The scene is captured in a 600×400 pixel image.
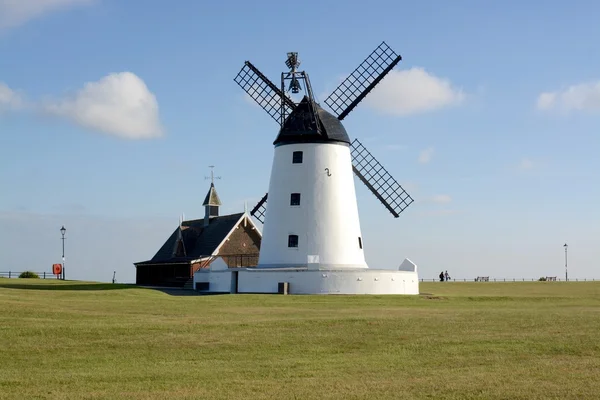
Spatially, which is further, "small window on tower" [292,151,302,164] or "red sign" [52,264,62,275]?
"red sign" [52,264,62,275]

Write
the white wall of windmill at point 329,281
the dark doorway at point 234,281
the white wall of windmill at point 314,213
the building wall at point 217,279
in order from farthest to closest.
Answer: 1. the building wall at point 217,279
2. the dark doorway at point 234,281
3. the white wall of windmill at point 314,213
4. the white wall of windmill at point 329,281

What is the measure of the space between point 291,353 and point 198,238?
141 ft

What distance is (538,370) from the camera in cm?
1881

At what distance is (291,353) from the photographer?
21.4m

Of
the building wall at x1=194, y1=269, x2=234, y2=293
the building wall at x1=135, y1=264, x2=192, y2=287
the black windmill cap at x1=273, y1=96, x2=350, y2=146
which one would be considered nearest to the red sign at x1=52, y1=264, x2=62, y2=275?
the building wall at x1=135, y1=264, x2=192, y2=287

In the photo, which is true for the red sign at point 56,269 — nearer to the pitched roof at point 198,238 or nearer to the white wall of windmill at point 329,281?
the pitched roof at point 198,238

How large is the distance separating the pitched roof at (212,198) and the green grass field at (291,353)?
31.3m

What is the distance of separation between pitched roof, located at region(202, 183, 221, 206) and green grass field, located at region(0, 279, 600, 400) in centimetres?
3134

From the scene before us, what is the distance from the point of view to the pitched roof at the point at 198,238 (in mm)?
60531

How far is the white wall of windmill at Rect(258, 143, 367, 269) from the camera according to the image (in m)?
46.5

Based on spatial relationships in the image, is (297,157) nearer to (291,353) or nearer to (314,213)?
(314,213)

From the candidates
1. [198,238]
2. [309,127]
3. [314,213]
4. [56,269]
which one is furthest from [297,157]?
[56,269]

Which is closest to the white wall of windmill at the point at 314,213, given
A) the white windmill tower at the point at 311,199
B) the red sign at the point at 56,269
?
the white windmill tower at the point at 311,199

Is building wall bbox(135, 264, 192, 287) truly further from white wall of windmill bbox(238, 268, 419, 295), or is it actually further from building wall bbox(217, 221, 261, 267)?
white wall of windmill bbox(238, 268, 419, 295)
